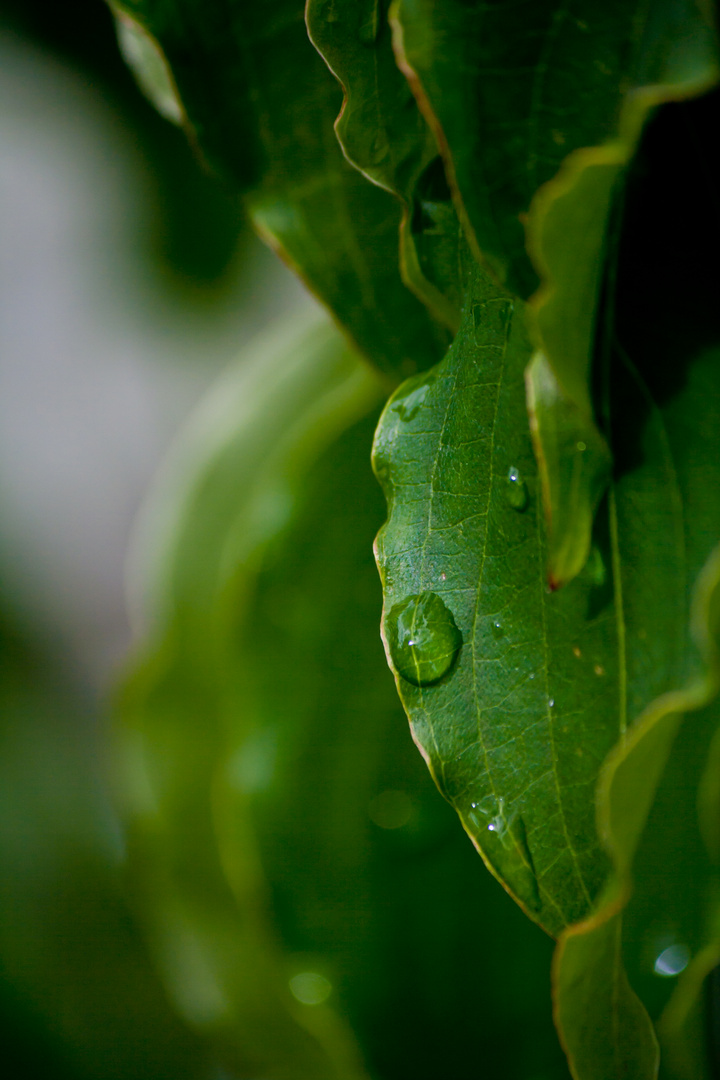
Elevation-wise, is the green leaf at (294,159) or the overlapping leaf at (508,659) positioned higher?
the green leaf at (294,159)

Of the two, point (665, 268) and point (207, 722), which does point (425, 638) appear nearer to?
point (665, 268)

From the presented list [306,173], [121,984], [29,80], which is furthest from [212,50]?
[29,80]

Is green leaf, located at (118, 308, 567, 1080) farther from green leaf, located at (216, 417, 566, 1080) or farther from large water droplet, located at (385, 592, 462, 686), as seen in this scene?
large water droplet, located at (385, 592, 462, 686)

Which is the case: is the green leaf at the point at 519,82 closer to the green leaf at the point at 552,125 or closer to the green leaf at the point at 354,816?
the green leaf at the point at 552,125

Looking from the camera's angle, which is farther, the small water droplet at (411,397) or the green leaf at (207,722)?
the green leaf at (207,722)

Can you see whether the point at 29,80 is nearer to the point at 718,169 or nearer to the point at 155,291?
the point at 155,291

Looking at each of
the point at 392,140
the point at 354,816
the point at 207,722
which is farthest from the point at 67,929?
the point at 392,140

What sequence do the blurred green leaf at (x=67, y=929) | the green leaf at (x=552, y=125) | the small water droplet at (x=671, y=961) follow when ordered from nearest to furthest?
the green leaf at (x=552, y=125)
the small water droplet at (x=671, y=961)
the blurred green leaf at (x=67, y=929)

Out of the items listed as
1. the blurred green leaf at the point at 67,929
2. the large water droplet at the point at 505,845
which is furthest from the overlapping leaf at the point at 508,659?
the blurred green leaf at the point at 67,929
